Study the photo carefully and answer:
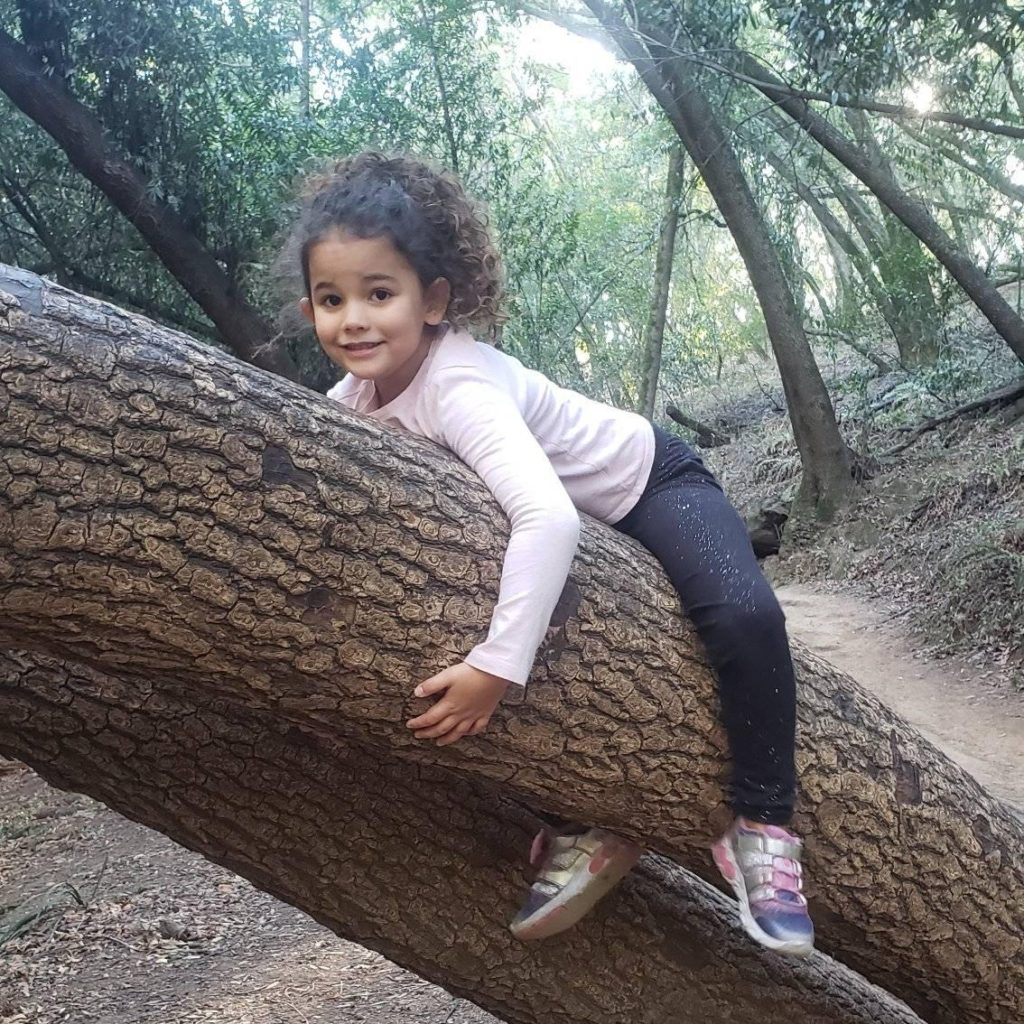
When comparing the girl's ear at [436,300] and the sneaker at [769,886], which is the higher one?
the girl's ear at [436,300]

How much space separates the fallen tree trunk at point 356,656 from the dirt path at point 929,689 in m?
3.04

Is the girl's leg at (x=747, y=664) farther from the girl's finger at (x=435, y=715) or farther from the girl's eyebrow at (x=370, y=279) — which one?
the girl's eyebrow at (x=370, y=279)

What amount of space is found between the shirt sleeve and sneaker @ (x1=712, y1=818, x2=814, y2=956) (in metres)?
0.60

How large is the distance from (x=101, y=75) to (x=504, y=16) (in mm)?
5134

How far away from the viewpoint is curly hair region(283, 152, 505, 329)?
6.33 feet

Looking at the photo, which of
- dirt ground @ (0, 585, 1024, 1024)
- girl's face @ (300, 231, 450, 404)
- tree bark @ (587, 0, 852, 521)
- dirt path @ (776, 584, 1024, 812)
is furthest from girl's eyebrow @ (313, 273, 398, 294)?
tree bark @ (587, 0, 852, 521)

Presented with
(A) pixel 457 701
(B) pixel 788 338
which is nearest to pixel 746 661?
(A) pixel 457 701

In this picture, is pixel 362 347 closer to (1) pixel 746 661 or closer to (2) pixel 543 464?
(2) pixel 543 464

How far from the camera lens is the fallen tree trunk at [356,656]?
49.4 inches

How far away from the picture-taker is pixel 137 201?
20.2 ft

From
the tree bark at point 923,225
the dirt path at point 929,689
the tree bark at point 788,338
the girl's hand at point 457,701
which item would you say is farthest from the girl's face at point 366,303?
the tree bark at point 788,338

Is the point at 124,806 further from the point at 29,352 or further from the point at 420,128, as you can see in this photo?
the point at 420,128

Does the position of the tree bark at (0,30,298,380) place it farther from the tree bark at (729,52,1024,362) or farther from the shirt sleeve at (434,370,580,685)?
the tree bark at (729,52,1024,362)

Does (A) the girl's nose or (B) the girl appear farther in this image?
(A) the girl's nose
